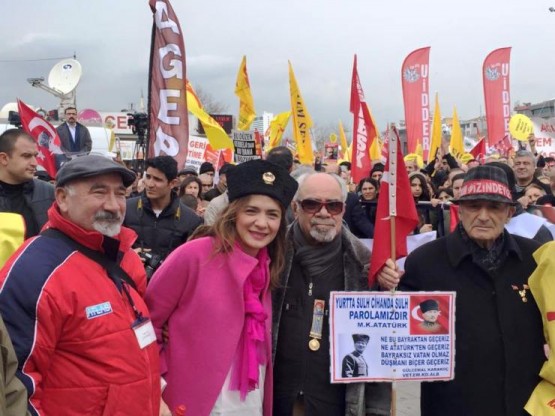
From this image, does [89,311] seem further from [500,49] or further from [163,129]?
[500,49]

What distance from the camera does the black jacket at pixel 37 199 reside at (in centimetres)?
446

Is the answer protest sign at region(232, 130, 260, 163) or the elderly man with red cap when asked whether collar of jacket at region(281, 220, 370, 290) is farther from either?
protest sign at region(232, 130, 260, 163)

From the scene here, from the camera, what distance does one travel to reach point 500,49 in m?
18.1

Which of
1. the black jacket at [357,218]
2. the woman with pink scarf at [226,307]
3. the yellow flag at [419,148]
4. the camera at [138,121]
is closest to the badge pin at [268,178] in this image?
the woman with pink scarf at [226,307]

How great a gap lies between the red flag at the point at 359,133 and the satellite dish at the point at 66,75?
1681cm

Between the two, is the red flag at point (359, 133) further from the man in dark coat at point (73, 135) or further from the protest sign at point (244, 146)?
the man in dark coat at point (73, 135)

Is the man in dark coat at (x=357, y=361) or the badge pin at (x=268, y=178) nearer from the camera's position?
the badge pin at (x=268, y=178)

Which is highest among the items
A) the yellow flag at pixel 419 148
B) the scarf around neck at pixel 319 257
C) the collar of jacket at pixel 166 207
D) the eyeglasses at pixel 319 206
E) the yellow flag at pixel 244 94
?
the yellow flag at pixel 244 94

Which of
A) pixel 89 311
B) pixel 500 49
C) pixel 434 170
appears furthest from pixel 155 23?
pixel 500 49

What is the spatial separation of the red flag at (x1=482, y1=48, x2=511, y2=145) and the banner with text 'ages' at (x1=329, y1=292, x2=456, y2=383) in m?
15.5

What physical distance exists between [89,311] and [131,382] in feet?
1.08

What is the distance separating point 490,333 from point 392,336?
1.54 feet

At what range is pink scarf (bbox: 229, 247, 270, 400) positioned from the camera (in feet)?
9.07

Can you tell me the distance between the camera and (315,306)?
3.06 meters
